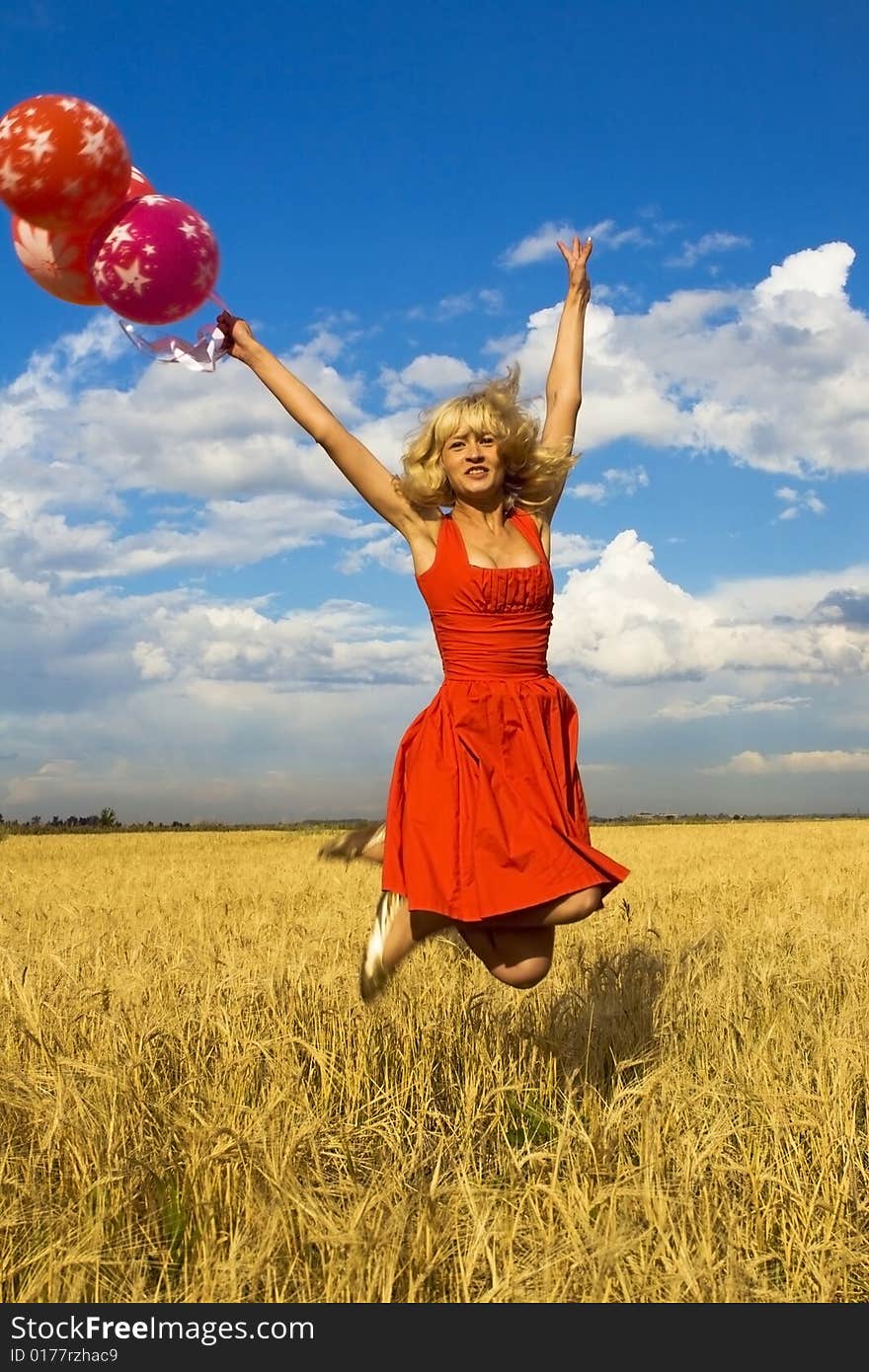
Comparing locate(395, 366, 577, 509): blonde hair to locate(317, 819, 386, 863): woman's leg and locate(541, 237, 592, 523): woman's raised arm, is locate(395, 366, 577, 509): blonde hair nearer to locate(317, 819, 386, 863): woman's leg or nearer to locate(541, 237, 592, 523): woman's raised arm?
locate(541, 237, 592, 523): woman's raised arm

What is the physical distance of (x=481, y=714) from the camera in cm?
352

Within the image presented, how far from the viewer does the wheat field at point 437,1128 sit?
239 centimetres

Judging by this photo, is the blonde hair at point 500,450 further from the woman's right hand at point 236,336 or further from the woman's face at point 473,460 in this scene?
the woman's right hand at point 236,336

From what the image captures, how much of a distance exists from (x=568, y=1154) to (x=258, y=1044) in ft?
3.88

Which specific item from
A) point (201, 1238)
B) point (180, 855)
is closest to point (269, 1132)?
point (201, 1238)

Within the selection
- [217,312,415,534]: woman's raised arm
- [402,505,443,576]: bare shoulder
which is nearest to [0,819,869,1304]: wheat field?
[402,505,443,576]: bare shoulder

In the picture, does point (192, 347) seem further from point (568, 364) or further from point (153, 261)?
point (568, 364)

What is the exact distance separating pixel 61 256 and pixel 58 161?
0.35 meters

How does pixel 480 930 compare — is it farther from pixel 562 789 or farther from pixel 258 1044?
pixel 258 1044

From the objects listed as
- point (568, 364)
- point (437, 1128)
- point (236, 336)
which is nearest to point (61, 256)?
point (236, 336)

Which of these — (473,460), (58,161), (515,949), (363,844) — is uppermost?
(58,161)

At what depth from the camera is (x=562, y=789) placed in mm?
3555

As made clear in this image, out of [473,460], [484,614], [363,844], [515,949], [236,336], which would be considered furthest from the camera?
[363,844]

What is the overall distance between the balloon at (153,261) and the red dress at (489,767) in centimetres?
115
